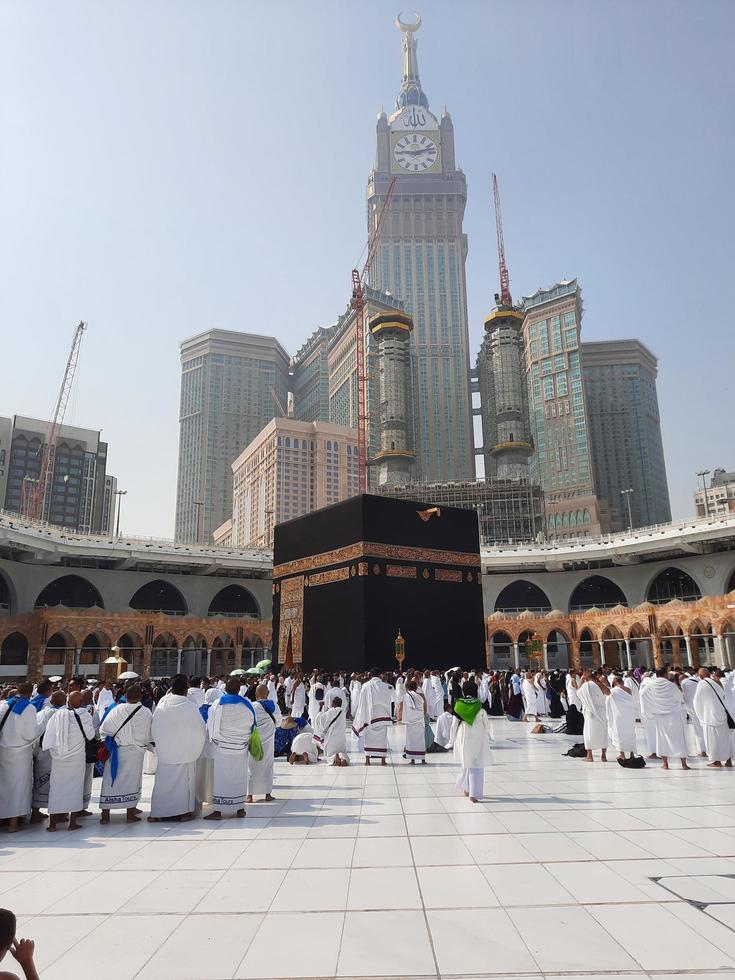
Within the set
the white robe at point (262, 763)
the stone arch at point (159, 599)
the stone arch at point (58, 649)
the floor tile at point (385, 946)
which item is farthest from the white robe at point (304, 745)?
the stone arch at point (159, 599)

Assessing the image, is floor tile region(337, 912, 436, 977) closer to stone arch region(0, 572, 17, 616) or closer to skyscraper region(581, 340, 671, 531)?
stone arch region(0, 572, 17, 616)

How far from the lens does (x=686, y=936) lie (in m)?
3.12

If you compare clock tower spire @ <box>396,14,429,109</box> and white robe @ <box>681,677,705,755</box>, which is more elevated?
clock tower spire @ <box>396,14,429,109</box>

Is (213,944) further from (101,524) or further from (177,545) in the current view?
(101,524)

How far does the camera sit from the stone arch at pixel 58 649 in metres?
30.2

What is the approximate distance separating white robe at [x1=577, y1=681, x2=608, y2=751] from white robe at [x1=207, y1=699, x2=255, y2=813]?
16.3ft

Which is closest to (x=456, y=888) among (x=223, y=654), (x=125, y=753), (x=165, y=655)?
(x=125, y=753)

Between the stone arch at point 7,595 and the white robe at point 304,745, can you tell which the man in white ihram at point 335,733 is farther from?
the stone arch at point 7,595

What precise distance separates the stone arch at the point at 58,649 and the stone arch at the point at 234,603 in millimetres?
8753

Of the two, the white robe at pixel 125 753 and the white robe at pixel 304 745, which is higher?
the white robe at pixel 125 753

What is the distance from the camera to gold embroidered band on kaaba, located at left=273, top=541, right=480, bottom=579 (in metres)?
22.4

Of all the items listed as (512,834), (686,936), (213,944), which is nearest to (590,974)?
(686,936)

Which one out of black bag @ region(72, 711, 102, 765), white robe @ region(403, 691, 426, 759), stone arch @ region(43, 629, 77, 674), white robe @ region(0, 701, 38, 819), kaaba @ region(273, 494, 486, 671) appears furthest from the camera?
stone arch @ region(43, 629, 77, 674)

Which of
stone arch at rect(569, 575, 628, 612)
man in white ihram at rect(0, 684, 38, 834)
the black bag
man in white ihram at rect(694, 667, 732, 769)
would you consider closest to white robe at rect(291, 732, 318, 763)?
the black bag
